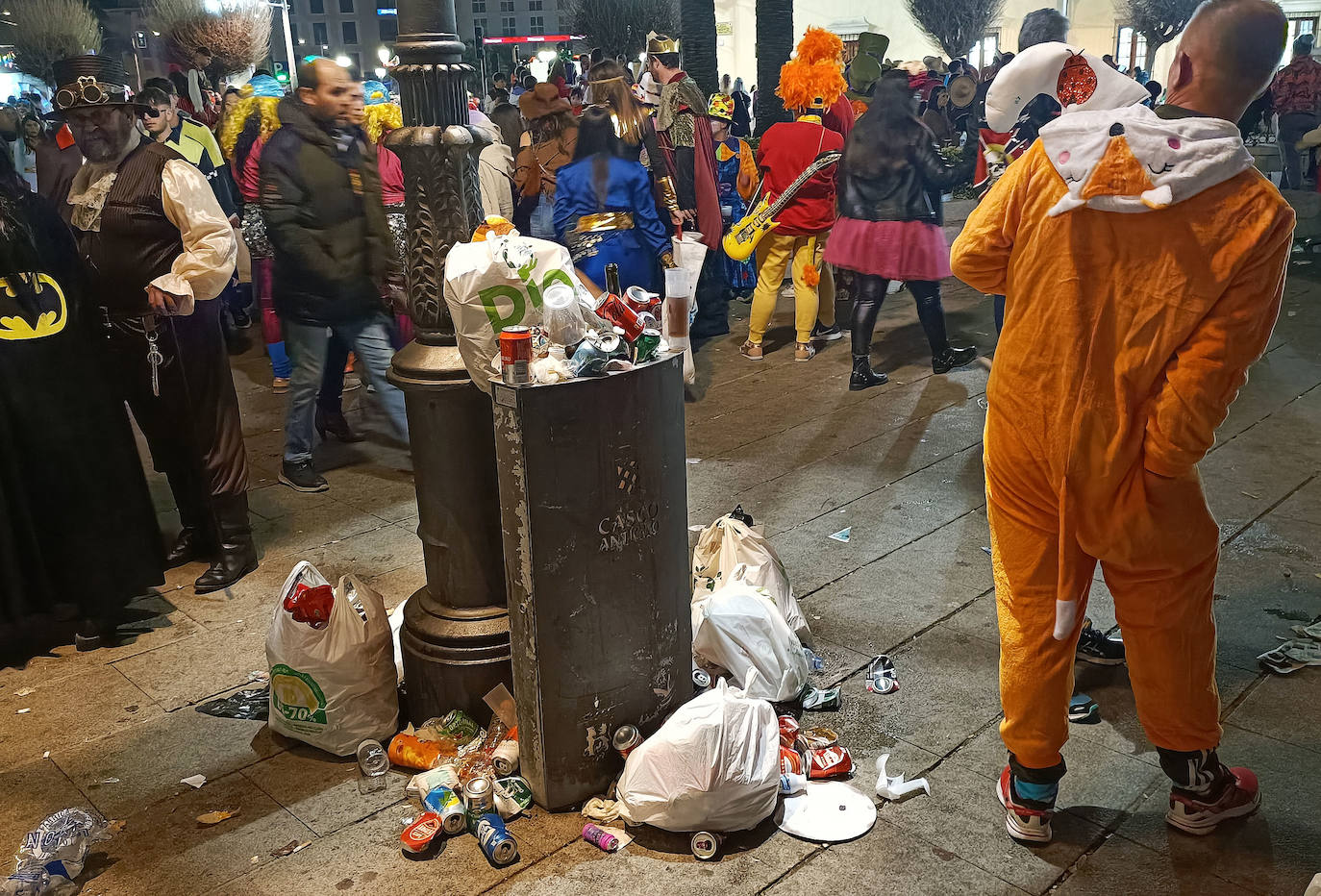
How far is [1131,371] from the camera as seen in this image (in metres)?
2.55

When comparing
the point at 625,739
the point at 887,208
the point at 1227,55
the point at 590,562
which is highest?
the point at 1227,55

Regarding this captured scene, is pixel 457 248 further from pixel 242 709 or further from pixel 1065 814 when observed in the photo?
pixel 1065 814

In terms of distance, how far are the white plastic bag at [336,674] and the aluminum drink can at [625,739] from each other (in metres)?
0.85

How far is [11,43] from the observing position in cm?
1752

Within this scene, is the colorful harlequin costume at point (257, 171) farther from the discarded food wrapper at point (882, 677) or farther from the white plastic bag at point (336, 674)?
the discarded food wrapper at point (882, 677)

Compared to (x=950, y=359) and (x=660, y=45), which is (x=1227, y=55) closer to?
(x=950, y=359)

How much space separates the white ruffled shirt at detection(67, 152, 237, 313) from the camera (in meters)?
4.35

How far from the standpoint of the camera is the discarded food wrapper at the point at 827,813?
3022 millimetres

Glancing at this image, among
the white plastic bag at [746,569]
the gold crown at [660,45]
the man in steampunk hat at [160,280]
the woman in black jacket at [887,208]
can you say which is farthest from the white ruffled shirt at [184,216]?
the gold crown at [660,45]

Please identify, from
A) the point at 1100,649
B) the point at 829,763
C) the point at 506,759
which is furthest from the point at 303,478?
the point at 1100,649

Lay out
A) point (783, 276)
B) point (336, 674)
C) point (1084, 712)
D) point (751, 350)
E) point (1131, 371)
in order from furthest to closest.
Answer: point (751, 350) < point (783, 276) < point (1084, 712) < point (336, 674) < point (1131, 371)

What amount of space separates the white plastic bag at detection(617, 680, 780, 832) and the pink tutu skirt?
15.7 ft

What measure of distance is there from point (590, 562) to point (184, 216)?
2.58 metres

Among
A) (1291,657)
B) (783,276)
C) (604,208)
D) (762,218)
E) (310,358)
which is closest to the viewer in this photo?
(1291,657)
